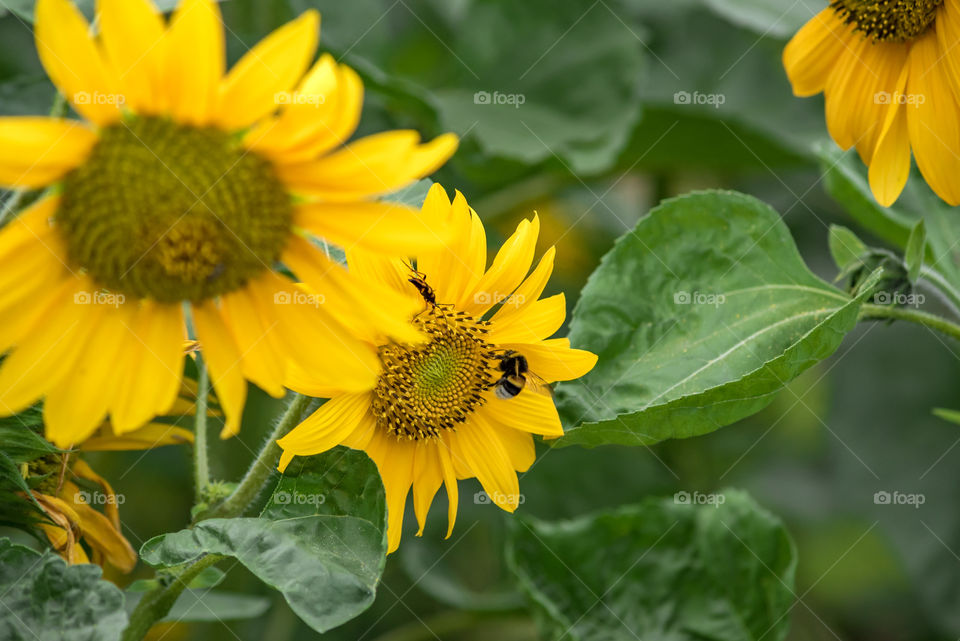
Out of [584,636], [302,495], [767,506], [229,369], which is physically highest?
[229,369]

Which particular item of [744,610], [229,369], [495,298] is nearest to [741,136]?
[744,610]

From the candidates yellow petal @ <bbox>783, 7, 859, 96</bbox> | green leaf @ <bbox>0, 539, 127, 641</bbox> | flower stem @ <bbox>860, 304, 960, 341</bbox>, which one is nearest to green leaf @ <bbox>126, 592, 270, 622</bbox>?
green leaf @ <bbox>0, 539, 127, 641</bbox>

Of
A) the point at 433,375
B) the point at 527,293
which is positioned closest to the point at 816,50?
the point at 527,293

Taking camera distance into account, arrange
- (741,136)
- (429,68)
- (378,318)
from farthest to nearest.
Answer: (429,68), (741,136), (378,318)

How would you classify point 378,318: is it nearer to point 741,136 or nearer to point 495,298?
point 495,298

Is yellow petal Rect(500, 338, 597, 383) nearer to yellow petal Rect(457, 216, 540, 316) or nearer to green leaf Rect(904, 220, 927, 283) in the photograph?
yellow petal Rect(457, 216, 540, 316)

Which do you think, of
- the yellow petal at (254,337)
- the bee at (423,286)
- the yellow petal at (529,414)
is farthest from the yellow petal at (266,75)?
the yellow petal at (529,414)

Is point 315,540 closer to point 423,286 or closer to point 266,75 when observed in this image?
point 423,286
